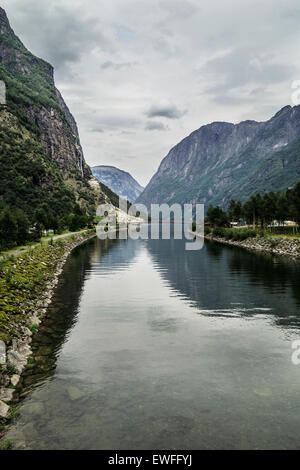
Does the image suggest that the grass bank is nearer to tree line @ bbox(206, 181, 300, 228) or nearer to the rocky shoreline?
the rocky shoreline

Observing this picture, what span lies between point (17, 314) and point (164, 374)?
15.3 m

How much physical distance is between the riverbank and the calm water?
Result: 828 millimetres

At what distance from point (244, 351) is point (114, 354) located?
32.2 feet

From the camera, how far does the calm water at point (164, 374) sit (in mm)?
15855

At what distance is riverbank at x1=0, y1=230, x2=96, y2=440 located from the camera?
19.5m

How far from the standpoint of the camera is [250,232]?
133375mm

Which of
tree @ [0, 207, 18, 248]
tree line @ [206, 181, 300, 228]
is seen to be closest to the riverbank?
tree @ [0, 207, 18, 248]

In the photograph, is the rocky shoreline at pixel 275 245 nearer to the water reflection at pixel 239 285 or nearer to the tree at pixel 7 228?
the water reflection at pixel 239 285

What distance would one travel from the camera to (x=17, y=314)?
30.5 meters

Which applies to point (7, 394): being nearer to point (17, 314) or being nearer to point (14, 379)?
point (14, 379)

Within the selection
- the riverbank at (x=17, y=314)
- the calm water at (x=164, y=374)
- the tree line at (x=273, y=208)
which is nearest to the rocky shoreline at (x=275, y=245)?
the tree line at (x=273, y=208)
